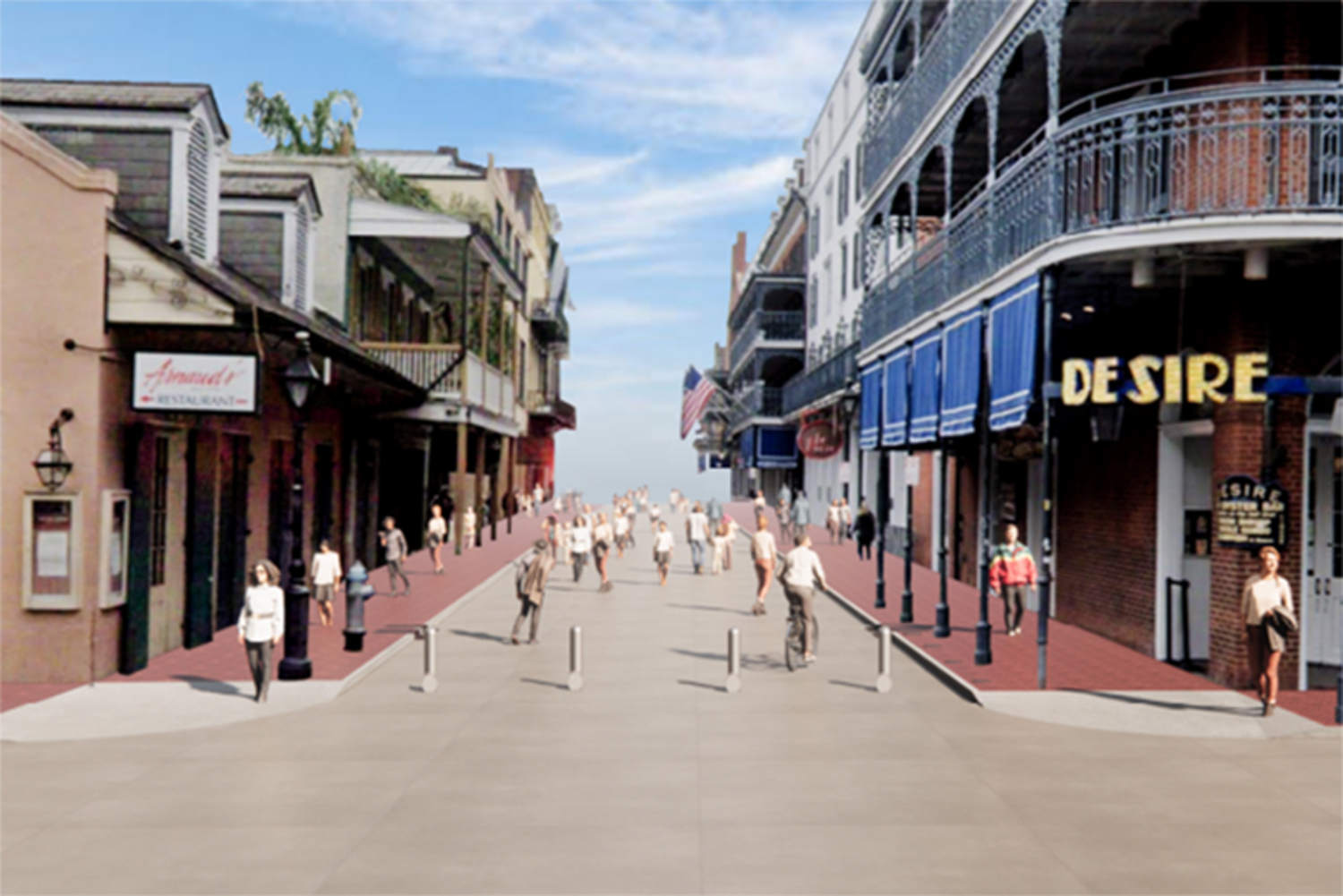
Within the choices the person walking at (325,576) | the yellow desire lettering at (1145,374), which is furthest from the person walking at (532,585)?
the yellow desire lettering at (1145,374)

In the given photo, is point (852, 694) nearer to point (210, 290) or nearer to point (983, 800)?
point (983, 800)

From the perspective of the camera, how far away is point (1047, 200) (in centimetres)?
1550

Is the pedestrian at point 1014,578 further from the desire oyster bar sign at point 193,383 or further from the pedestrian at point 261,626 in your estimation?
the desire oyster bar sign at point 193,383

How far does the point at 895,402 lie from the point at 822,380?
24346 millimetres

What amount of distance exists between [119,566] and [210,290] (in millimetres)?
3603

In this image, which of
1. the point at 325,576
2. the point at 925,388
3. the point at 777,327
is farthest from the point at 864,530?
the point at 777,327

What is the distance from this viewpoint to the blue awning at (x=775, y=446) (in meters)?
65.1

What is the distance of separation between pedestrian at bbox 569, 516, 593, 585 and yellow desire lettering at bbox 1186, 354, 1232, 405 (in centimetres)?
1841

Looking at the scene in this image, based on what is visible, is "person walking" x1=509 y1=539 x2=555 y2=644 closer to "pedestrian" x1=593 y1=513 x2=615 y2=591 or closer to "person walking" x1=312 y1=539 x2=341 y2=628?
"person walking" x1=312 y1=539 x2=341 y2=628

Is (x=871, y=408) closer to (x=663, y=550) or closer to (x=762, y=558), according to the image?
(x=663, y=550)

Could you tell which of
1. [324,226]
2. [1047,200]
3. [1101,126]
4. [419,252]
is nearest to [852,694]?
[1047,200]

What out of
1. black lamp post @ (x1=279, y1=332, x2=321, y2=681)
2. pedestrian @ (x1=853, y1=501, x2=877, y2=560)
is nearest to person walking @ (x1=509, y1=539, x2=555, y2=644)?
black lamp post @ (x1=279, y1=332, x2=321, y2=681)

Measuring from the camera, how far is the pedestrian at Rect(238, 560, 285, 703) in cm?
1417

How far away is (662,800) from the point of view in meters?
10.2
